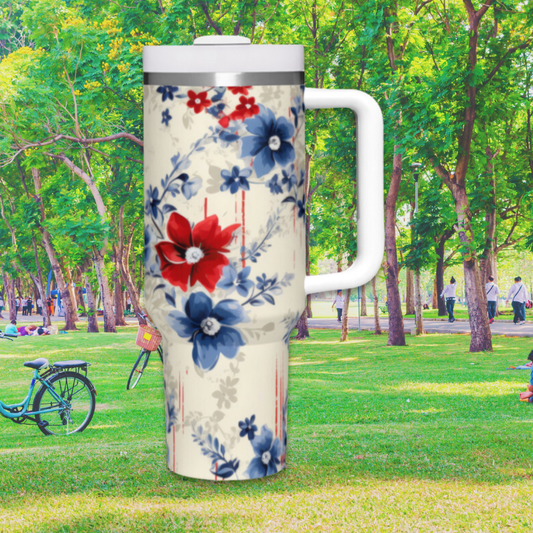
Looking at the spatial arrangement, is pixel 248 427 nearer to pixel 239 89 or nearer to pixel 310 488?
pixel 310 488

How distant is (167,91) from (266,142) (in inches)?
15.8

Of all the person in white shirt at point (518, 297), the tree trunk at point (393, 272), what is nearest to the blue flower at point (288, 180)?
the tree trunk at point (393, 272)

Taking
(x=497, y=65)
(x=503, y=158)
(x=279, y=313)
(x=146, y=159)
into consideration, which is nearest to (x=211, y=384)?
(x=279, y=313)

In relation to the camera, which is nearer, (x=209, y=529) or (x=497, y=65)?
(x=209, y=529)

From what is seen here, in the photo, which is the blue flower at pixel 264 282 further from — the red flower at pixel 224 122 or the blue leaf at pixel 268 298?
the red flower at pixel 224 122

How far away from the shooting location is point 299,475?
9.52ft

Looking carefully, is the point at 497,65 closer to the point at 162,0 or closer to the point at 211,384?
the point at 162,0

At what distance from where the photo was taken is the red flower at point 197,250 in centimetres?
240

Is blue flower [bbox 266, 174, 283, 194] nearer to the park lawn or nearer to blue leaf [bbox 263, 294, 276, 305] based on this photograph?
blue leaf [bbox 263, 294, 276, 305]

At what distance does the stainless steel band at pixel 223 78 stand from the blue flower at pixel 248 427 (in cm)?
120

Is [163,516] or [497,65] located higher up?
[497,65]

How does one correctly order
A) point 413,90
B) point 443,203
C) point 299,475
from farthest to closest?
point 443,203 < point 413,90 < point 299,475

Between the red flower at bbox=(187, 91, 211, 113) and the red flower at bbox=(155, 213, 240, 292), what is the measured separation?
0.38 m

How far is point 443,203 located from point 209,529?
1725 cm
